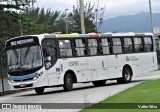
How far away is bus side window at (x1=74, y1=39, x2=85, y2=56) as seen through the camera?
24156 millimetres

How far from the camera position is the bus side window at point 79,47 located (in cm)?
2416

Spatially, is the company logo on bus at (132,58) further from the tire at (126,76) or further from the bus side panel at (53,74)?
the bus side panel at (53,74)

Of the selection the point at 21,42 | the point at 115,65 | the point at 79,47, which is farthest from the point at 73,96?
the point at 115,65

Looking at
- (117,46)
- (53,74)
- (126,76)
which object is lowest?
(126,76)

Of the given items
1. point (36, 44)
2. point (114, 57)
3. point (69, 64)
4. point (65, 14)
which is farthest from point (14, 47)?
point (65, 14)

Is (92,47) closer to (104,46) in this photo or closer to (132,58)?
(104,46)

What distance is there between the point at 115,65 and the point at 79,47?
3265mm

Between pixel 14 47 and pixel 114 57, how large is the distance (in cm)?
628

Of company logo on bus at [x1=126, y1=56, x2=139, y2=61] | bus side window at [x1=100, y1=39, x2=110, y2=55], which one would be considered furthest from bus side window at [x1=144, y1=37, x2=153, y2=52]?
bus side window at [x1=100, y1=39, x2=110, y2=55]

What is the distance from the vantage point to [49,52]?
74.2 ft

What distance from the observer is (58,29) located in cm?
10431

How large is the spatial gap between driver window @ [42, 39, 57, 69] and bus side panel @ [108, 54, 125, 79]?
452 cm

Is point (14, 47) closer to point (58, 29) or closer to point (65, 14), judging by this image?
point (58, 29)

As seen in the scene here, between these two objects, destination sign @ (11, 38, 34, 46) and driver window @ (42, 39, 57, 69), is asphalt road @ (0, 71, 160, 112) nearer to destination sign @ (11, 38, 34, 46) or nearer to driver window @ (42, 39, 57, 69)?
driver window @ (42, 39, 57, 69)
